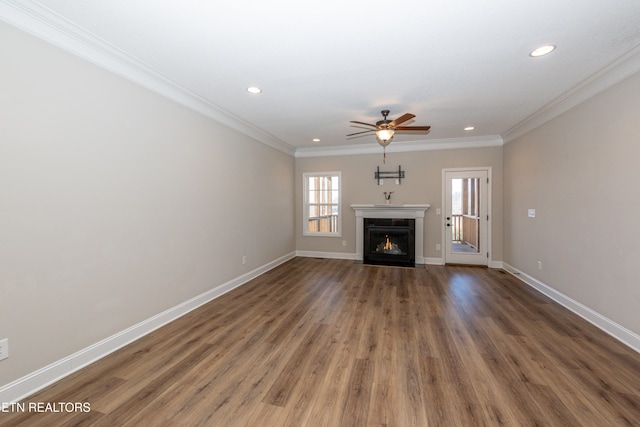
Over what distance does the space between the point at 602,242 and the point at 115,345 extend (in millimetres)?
4955

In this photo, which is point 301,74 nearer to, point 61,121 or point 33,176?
point 61,121

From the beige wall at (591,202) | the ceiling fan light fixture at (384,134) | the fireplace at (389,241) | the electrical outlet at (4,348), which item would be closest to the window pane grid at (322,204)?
the fireplace at (389,241)

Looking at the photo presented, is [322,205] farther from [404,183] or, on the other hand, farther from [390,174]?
[404,183]

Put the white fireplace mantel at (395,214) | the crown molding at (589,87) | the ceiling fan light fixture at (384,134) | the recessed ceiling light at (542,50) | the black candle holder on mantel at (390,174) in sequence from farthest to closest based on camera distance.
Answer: the black candle holder on mantel at (390,174) < the white fireplace mantel at (395,214) < the ceiling fan light fixture at (384,134) < the crown molding at (589,87) < the recessed ceiling light at (542,50)

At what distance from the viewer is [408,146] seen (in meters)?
5.75

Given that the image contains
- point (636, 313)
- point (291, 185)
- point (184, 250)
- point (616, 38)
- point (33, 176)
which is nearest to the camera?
point (33, 176)

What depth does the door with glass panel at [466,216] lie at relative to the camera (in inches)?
215

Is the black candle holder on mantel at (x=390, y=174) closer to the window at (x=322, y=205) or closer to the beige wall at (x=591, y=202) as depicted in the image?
the window at (x=322, y=205)

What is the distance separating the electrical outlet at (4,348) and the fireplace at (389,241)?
517 cm

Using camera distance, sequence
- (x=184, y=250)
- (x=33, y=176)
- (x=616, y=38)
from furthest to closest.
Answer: (x=184, y=250), (x=616, y=38), (x=33, y=176)

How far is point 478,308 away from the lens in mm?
3346

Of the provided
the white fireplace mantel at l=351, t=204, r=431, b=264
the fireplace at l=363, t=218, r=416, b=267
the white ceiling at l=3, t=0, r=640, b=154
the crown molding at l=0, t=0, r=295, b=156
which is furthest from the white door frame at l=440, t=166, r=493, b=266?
the crown molding at l=0, t=0, r=295, b=156

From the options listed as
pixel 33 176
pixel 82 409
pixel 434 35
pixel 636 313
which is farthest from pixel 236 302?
pixel 636 313

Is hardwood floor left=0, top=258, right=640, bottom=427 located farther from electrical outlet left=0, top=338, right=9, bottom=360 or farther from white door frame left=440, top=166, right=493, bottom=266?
white door frame left=440, top=166, right=493, bottom=266
